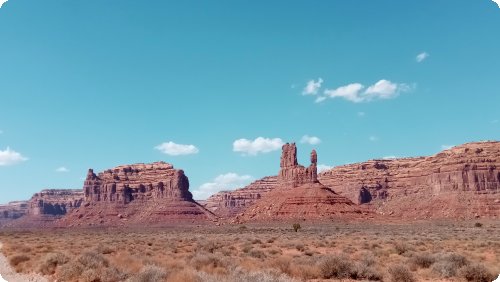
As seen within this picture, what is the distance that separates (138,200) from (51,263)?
6588 inches

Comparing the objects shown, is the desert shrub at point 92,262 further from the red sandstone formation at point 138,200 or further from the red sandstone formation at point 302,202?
the red sandstone formation at point 138,200

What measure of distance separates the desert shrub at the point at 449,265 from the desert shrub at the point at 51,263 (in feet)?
53.0

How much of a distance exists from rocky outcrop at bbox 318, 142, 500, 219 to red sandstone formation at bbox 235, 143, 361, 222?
25.2 meters

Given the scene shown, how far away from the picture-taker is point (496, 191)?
12162 cm

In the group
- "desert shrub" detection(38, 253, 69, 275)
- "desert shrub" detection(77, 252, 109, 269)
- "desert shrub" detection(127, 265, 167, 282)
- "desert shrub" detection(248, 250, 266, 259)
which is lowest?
"desert shrub" detection(248, 250, 266, 259)

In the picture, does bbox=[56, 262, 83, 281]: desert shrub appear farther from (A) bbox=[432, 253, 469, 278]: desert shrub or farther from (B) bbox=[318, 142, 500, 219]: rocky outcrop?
(B) bbox=[318, 142, 500, 219]: rocky outcrop

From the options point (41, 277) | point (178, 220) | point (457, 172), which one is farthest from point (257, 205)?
point (41, 277)

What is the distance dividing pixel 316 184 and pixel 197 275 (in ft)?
386

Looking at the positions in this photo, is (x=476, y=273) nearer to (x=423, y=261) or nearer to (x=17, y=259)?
(x=423, y=261)

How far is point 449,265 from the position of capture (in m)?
17.0

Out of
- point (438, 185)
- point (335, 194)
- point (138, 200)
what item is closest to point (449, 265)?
point (335, 194)

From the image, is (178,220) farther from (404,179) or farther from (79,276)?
(79,276)

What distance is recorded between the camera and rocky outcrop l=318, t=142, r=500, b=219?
118250 mm

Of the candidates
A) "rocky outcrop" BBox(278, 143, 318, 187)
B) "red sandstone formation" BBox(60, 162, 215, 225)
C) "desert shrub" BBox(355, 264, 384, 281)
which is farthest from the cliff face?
"desert shrub" BBox(355, 264, 384, 281)
